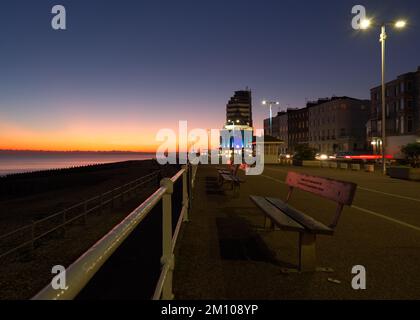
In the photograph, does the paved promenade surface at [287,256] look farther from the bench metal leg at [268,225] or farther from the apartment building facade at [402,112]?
the apartment building facade at [402,112]

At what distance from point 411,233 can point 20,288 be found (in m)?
9.32

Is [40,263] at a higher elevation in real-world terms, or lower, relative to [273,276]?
lower

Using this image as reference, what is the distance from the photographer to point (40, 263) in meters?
10.7

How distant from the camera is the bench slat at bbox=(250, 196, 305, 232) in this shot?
4.30m

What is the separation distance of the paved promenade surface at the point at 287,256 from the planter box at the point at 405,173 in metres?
11.0

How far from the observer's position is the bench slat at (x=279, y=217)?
169 inches

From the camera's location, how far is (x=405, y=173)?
1867cm

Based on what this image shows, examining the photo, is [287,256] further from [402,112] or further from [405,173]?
[402,112]

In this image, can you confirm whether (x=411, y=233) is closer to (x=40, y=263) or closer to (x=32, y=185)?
(x=40, y=263)
